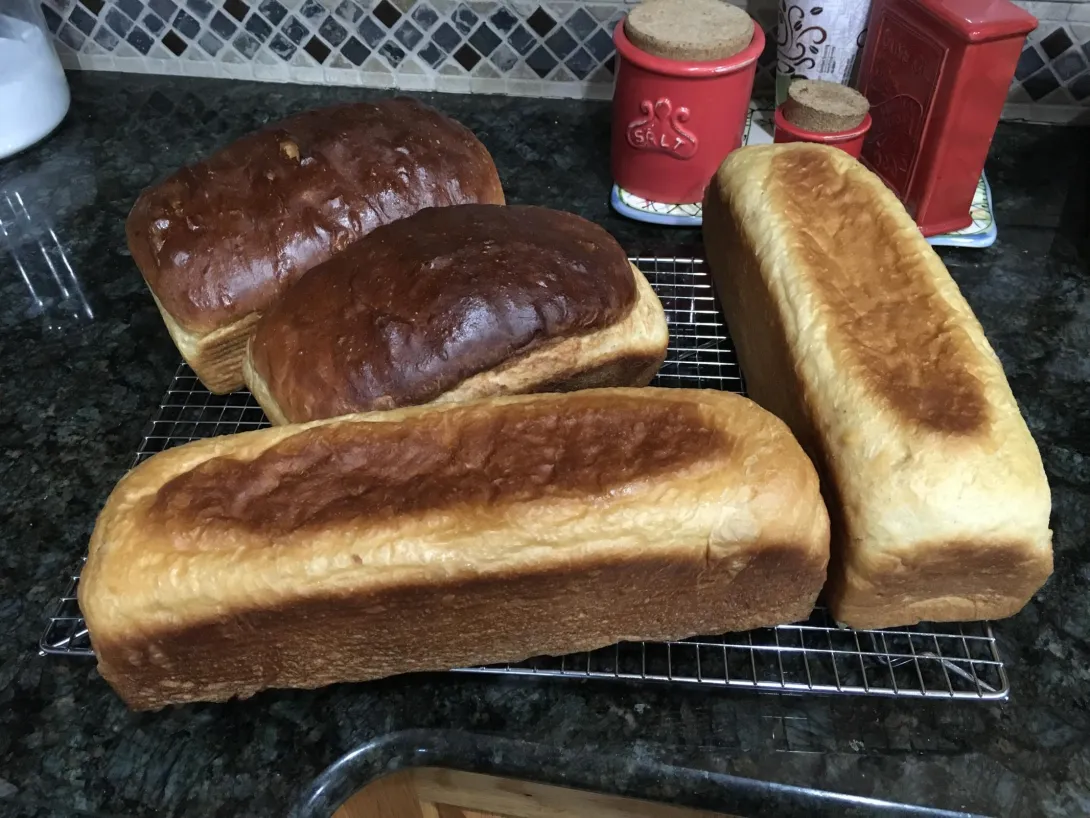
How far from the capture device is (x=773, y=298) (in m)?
0.96

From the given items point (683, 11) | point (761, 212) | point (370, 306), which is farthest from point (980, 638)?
point (683, 11)

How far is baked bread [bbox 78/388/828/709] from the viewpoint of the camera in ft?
2.40

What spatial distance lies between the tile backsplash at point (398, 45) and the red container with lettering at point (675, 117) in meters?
0.34

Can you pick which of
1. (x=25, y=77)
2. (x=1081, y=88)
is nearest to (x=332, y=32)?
(x=25, y=77)

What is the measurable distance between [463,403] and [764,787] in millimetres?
461

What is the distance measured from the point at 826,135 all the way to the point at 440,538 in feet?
2.81

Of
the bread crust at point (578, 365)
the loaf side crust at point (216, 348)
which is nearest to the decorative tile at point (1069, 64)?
the bread crust at point (578, 365)

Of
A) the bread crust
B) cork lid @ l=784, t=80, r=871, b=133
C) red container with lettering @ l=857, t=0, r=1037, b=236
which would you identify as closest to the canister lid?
red container with lettering @ l=857, t=0, r=1037, b=236

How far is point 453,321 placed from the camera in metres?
0.90

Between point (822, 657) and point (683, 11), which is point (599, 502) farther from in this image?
point (683, 11)

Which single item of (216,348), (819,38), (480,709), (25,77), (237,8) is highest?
(819,38)

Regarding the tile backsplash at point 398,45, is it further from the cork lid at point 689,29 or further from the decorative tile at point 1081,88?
the cork lid at point 689,29

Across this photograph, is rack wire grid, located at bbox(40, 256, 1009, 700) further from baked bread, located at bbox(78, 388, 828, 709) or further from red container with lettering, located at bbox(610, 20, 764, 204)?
red container with lettering, located at bbox(610, 20, 764, 204)

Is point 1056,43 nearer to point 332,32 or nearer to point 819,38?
point 819,38
